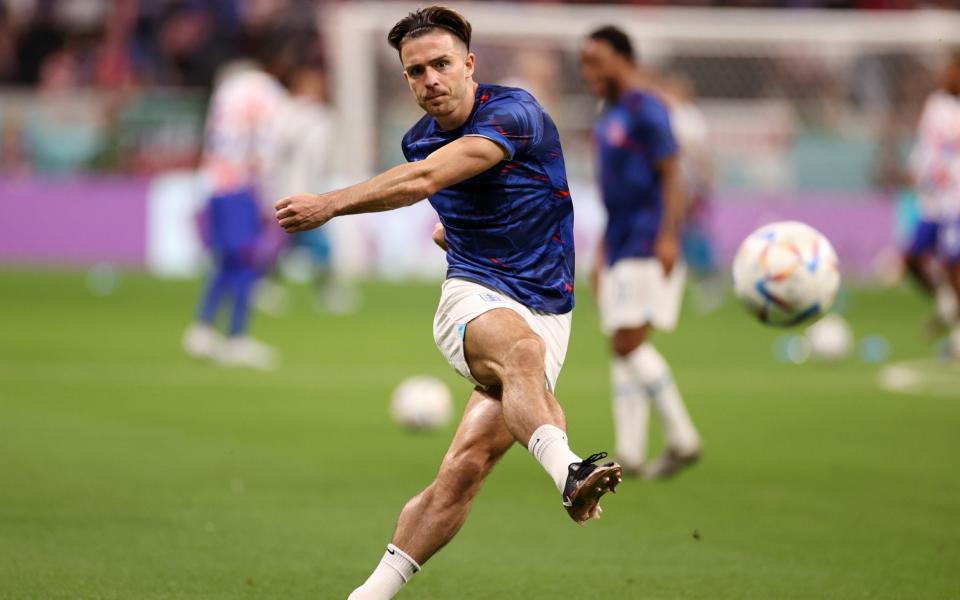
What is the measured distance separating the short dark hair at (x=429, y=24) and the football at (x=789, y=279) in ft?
8.29

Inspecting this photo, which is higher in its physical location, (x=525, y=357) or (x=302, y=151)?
(x=302, y=151)

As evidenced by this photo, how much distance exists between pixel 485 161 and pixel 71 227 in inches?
793

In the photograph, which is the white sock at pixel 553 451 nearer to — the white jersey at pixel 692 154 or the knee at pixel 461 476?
the knee at pixel 461 476

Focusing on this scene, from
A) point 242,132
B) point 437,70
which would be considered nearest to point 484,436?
point 437,70

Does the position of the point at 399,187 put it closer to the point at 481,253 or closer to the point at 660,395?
the point at 481,253

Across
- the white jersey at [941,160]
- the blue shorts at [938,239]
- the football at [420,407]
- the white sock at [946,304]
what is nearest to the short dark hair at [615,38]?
the football at [420,407]

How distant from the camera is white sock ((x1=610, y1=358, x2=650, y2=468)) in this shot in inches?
356

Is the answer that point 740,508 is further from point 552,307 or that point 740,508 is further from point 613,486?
point 613,486

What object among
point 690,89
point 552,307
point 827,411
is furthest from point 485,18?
point 552,307

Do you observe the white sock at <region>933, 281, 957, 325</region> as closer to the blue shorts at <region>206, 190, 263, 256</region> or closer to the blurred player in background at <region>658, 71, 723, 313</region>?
the blurred player in background at <region>658, 71, 723, 313</region>

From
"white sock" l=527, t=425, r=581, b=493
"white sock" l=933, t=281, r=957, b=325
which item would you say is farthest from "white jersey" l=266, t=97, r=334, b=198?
A: "white sock" l=527, t=425, r=581, b=493

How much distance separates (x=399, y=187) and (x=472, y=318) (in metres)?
0.55

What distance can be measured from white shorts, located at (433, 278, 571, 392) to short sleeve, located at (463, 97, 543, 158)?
0.48m

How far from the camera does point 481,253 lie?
17.4 feet
